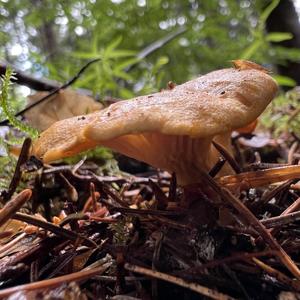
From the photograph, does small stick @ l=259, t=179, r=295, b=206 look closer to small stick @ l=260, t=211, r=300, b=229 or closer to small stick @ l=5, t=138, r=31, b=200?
small stick @ l=260, t=211, r=300, b=229

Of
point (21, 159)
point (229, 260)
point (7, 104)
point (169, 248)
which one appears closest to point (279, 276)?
point (229, 260)

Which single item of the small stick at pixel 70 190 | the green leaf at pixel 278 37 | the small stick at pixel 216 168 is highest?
the small stick at pixel 216 168

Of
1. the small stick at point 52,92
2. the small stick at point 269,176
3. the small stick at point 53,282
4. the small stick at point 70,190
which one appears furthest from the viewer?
the small stick at point 52,92

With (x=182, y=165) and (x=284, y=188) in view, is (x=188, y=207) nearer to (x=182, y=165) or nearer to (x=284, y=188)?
(x=182, y=165)

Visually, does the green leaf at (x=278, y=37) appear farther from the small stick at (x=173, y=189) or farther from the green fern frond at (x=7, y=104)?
the green fern frond at (x=7, y=104)

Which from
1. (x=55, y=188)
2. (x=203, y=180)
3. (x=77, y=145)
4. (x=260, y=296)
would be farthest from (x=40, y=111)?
(x=260, y=296)

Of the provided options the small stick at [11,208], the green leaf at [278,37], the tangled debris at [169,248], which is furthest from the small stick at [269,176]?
the green leaf at [278,37]

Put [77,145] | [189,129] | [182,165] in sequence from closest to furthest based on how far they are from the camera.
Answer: [189,129] < [77,145] < [182,165]

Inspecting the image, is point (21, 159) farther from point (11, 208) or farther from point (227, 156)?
point (227, 156)
